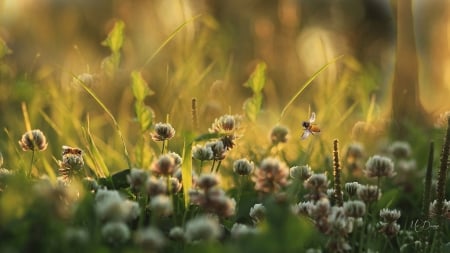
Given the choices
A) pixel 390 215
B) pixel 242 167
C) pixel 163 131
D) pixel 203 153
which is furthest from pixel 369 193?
pixel 163 131

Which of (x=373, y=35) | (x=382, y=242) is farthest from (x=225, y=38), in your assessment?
(x=373, y=35)

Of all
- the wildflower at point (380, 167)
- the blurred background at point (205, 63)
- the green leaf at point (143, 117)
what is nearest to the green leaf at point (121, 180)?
the green leaf at point (143, 117)

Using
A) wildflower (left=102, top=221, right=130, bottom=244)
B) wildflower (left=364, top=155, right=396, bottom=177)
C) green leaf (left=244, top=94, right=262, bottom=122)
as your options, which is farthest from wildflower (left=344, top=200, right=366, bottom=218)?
green leaf (left=244, top=94, right=262, bottom=122)

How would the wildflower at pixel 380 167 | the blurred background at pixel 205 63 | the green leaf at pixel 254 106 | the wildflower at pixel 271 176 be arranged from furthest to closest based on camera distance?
the blurred background at pixel 205 63 → the green leaf at pixel 254 106 → the wildflower at pixel 380 167 → the wildflower at pixel 271 176

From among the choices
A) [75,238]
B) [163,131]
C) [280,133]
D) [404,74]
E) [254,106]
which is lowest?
[75,238]

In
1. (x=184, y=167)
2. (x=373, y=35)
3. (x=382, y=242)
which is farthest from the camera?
(x=373, y=35)

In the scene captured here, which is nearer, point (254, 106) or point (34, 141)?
point (34, 141)

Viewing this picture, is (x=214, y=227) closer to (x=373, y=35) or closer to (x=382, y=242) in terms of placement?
(x=382, y=242)

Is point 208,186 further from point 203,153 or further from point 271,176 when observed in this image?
point 203,153

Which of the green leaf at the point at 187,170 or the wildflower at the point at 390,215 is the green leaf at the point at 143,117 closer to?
the green leaf at the point at 187,170
